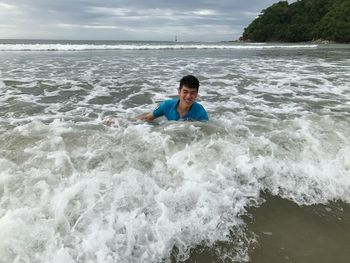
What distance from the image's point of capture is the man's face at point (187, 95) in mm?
4742

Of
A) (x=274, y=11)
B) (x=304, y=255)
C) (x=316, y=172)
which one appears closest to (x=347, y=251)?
(x=304, y=255)

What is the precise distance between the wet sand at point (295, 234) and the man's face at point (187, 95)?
186cm

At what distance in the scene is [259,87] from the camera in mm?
9414

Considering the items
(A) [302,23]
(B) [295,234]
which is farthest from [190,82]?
(A) [302,23]

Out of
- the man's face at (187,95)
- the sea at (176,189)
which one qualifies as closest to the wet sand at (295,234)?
the sea at (176,189)

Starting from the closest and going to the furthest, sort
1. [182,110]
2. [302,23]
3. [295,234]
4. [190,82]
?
[295,234], [190,82], [182,110], [302,23]

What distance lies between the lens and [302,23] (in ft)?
289

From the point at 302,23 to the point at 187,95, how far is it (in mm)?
94375

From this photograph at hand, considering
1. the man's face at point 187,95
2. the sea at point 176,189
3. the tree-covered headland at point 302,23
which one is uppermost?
the man's face at point 187,95

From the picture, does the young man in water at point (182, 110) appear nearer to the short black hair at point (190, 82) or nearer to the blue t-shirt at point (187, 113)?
the blue t-shirt at point (187, 113)

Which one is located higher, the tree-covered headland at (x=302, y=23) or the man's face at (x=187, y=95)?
the man's face at (x=187, y=95)

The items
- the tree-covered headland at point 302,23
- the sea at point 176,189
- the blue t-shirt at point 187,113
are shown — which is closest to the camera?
the sea at point 176,189

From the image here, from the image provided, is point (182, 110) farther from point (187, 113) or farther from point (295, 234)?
point (295, 234)

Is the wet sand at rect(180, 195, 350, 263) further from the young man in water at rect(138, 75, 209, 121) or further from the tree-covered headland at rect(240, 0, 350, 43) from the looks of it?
the tree-covered headland at rect(240, 0, 350, 43)
